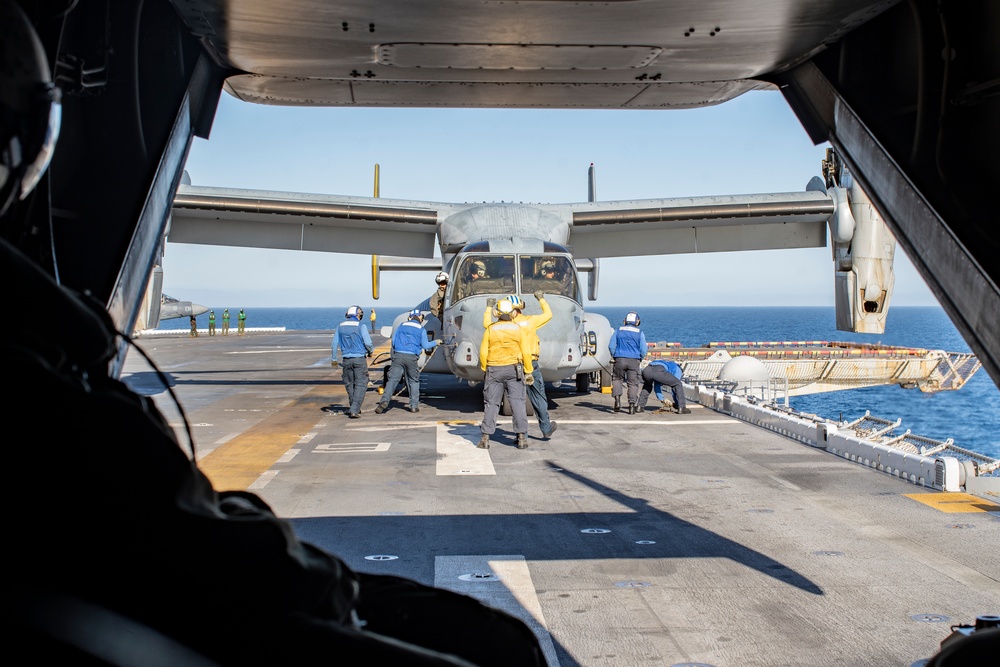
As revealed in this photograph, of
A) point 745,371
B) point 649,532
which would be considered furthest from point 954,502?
point 745,371

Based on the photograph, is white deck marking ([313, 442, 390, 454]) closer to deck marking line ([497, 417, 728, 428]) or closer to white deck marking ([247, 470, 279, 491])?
white deck marking ([247, 470, 279, 491])

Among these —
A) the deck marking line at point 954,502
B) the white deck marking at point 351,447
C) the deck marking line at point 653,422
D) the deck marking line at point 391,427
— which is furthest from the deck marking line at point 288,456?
the deck marking line at point 954,502

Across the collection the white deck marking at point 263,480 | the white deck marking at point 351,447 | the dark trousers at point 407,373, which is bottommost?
the white deck marking at point 351,447

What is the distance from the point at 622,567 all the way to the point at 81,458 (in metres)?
5.52

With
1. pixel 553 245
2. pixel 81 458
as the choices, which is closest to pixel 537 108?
pixel 81 458

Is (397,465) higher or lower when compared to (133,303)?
lower

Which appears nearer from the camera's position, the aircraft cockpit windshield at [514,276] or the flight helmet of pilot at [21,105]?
the flight helmet of pilot at [21,105]

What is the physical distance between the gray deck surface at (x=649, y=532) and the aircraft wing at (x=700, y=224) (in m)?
6.78

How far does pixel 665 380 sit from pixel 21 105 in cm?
1450

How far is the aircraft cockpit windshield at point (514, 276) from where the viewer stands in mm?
14953

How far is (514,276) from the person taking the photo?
15016mm

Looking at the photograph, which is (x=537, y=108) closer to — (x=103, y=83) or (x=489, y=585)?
(x=103, y=83)

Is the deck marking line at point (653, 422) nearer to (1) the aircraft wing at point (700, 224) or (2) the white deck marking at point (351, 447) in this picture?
(2) the white deck marking at point (351, 447)

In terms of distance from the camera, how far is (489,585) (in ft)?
19.5
